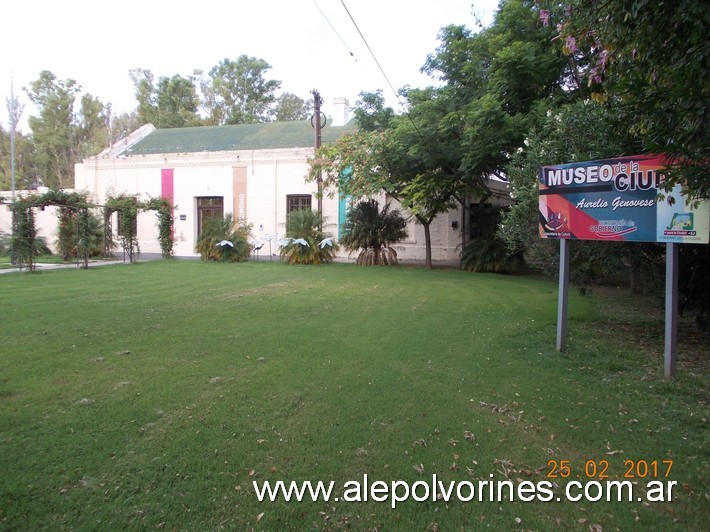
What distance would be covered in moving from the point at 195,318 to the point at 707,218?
22.6ft

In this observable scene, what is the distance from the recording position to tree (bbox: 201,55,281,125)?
162 ft

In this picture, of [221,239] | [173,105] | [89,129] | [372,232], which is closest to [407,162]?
[372,232]

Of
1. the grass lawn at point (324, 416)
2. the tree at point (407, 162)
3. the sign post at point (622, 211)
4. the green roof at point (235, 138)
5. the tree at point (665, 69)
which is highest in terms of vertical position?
the green roof at point (235, 138)

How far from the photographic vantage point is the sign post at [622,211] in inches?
200

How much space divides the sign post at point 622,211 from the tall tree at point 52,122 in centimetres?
5105

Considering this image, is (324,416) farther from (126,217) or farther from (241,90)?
(241,90)

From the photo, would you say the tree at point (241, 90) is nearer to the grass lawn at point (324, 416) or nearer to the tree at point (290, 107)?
the tree at point (290, 107)

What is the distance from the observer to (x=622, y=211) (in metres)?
5.63

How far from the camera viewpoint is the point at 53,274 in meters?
14.5

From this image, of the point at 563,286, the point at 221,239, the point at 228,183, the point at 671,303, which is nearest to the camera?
the point at 671,303

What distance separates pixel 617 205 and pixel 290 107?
160 ft

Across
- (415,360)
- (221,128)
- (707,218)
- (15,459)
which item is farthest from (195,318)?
(221,128)

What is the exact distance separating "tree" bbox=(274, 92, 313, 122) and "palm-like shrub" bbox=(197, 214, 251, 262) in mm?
32126

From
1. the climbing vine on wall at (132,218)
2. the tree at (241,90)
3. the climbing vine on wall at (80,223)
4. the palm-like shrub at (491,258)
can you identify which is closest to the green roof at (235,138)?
the climbing vine on wall at (132,218)
